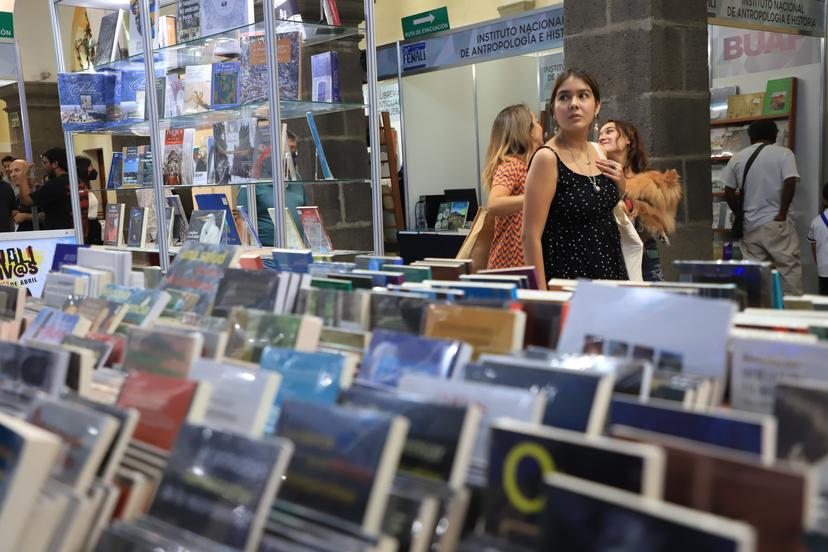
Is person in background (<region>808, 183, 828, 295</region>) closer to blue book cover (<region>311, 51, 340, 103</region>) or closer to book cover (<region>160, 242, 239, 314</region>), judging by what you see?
blue book cover (<region>311, 51, 340, 103</region>)

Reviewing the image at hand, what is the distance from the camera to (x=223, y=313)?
178 cm

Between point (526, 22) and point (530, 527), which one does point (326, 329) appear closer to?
point (530, 527)

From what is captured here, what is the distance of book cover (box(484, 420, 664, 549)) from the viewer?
31.0 inches

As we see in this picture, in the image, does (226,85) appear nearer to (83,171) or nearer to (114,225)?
(114,225)

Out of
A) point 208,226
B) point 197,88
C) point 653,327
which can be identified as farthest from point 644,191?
point 653,327

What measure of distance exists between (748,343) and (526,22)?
500 cm

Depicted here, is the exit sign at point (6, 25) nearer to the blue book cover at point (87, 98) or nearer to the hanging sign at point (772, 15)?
the blue book cover at point (87, 98)

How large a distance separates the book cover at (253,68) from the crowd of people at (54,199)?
82.9 inches

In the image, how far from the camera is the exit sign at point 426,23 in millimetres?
7215

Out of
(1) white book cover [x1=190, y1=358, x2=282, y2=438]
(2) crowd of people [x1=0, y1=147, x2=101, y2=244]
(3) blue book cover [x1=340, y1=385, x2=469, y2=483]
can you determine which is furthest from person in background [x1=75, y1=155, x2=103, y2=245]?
(3) blue book cover [x1=340, y1=385, x2=469, y2=483]

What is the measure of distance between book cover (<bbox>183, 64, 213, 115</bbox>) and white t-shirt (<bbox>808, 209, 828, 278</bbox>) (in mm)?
3875

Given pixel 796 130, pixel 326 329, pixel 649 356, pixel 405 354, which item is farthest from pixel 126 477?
pixel 796 130

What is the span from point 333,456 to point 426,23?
6.94 meters

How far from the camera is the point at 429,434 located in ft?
→ 3.16
